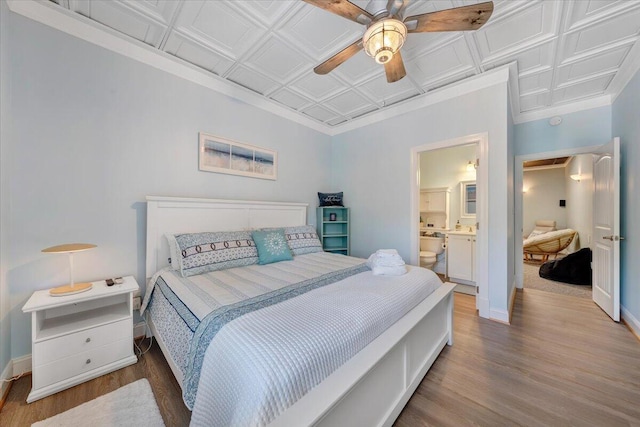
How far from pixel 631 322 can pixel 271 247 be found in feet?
12.7

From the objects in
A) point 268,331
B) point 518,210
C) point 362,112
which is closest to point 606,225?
point 518,210

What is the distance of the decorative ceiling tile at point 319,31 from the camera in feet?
6.50

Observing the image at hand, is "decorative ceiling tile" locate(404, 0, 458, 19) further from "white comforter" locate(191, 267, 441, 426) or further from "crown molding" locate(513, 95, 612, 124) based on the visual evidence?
"crown molding" locate(513, 95, 612, 124)

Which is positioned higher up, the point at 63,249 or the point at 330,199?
the point at 330,199

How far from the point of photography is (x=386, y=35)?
5.00 ft

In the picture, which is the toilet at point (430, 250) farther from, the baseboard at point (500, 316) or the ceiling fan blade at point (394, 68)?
the ceiling fan blade at point (394, 68)

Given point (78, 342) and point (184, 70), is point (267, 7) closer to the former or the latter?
point (184, 70)

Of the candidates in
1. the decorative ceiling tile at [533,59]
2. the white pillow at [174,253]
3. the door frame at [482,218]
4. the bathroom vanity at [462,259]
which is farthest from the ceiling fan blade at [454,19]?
the bathroom vanity at [462,259]

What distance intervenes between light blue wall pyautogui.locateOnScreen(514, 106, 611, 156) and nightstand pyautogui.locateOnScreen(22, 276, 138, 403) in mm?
5404

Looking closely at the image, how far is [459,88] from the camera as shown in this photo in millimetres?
2953

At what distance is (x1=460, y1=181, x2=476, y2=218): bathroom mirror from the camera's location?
14.8ft

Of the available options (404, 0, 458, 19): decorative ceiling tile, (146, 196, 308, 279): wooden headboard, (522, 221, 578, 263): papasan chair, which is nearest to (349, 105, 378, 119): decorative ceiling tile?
(404, 0, 458, 19): decorative ceiling tile

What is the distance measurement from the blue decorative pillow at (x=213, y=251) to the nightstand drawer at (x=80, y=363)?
0.70 meters

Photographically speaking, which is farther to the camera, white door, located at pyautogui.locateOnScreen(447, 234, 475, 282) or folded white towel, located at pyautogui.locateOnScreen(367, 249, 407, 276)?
white door, located at pyautogui.locateOnScreen(447, 234, 475, 282)
